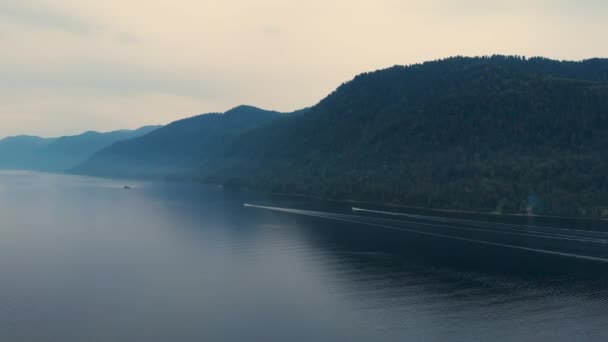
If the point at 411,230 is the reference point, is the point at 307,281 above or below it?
below

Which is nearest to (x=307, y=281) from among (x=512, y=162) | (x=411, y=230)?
(x=411, y=230)

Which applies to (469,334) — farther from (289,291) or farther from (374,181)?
(374,181)

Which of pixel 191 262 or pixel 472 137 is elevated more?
pixel 472 137

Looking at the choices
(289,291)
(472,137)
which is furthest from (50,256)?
(472,137)

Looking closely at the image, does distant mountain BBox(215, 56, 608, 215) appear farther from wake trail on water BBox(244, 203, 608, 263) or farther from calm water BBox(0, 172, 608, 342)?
wake trail on water BBox(244, 203, 608, 263)

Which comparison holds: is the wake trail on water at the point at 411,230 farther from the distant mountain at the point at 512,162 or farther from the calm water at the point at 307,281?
the distant mountain at the point at 512,162

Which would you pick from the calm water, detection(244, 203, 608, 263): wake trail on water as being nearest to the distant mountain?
the calm water

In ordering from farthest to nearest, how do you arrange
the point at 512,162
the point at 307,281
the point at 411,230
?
the point at 512,162, the point at 411,230, the point at 307,281

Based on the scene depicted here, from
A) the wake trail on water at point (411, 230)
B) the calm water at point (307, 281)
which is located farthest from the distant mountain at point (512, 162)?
the wake trail on water at point (411, 230)

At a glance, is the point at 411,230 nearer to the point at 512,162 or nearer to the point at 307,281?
the point at 307,281
